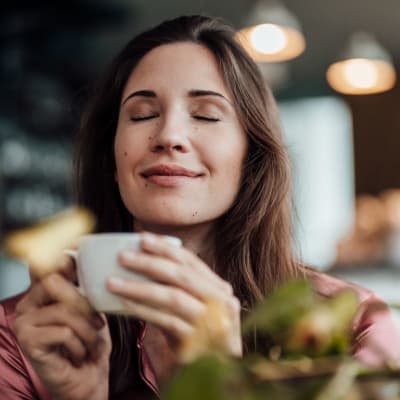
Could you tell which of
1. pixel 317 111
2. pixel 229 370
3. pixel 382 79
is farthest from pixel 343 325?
pixel 317 111

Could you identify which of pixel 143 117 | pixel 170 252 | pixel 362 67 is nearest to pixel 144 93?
pixel 143 117

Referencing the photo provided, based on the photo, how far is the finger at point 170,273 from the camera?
648mm

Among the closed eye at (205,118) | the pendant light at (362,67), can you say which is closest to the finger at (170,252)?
the closed eye at (205,118)

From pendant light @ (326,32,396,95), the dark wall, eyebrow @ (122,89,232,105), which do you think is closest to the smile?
eyebrow @ (122,89,232,105)

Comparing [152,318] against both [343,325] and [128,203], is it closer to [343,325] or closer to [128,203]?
[343,325]

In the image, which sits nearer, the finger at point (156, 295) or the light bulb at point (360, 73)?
the finger at point (156, 295)

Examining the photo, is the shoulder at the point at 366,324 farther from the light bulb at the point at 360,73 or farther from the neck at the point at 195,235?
the light bulb at the point at 360,73

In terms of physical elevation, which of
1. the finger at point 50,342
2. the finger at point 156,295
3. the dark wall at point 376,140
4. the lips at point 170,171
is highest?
the lips at point 170,171

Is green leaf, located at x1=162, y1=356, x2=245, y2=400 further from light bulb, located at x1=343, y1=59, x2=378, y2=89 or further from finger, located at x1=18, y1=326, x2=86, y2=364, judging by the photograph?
light bulb, located at x1=343, y1=59, x2=378, y2=89

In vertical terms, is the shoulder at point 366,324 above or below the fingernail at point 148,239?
below

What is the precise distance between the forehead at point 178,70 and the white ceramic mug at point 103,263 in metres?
0.43

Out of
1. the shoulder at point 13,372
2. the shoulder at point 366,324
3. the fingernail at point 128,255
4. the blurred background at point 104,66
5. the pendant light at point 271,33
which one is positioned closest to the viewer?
the fingernail at point 128,255

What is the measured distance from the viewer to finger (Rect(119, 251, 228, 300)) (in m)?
0.65

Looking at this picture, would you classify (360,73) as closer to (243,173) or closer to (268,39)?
(268,39)
